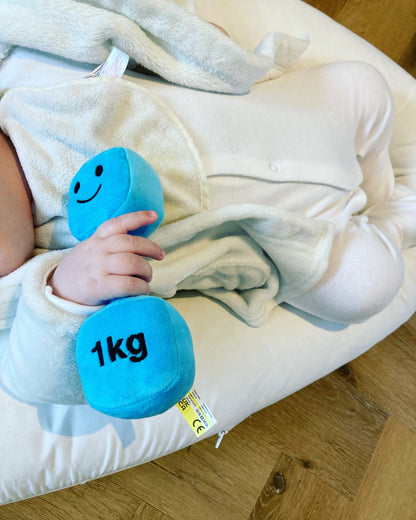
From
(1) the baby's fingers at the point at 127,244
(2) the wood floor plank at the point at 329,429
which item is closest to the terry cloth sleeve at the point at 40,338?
(1) the baby's fingers at the point at 127,244

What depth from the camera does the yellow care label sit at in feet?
2.22

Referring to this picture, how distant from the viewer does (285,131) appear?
72 cm

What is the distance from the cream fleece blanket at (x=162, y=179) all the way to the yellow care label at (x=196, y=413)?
18cm

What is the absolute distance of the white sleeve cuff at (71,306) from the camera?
485 millimetres

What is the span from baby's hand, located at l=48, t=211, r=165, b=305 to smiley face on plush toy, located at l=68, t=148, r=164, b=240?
0.07 feet

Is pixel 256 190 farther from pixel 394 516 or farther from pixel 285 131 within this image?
pixel 394 516

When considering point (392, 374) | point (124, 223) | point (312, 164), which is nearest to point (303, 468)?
point (392, 374)

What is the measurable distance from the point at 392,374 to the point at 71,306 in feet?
2.85

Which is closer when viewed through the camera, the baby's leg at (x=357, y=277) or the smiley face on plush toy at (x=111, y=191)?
the smiley face on plush toy at (x=111, y=191)

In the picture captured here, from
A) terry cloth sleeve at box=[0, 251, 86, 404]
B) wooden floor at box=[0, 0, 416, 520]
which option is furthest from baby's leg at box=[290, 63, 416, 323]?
terry cloth sleeve at box=[0, 251, 86, 404]

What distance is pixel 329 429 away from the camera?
99 cm

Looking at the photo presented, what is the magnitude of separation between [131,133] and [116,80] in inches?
3.1

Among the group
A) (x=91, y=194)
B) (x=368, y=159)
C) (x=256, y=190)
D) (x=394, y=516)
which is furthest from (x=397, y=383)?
(x=91, y=194)

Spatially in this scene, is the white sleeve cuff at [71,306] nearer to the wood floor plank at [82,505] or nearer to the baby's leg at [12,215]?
the baby's leg at [12,215]
